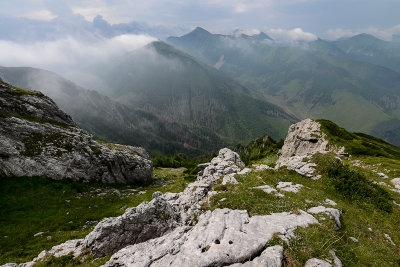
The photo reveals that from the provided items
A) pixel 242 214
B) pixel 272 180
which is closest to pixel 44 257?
pixel 242 214

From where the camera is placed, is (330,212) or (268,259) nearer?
(268,259)

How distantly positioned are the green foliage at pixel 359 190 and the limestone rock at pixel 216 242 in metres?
12.6

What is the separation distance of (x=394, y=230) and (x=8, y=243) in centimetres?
3713

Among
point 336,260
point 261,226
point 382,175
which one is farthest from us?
point 382,175

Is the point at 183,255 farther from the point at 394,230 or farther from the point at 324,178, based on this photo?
the point at 324,178

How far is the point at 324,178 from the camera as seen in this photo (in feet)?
78.9

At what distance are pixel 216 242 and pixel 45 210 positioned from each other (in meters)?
27.5

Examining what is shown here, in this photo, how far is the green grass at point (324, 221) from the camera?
391 inches

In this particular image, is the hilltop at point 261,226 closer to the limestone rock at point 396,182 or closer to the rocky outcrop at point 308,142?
the limestone rock at point 396,182

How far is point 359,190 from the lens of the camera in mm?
21344

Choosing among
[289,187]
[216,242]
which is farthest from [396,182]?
[216,242]

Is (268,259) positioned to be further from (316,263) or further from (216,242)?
(216,242)

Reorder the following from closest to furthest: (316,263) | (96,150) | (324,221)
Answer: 1. (316,263)
2. (324,221)
3. (96,150)

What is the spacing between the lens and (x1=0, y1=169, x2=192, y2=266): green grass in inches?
719
